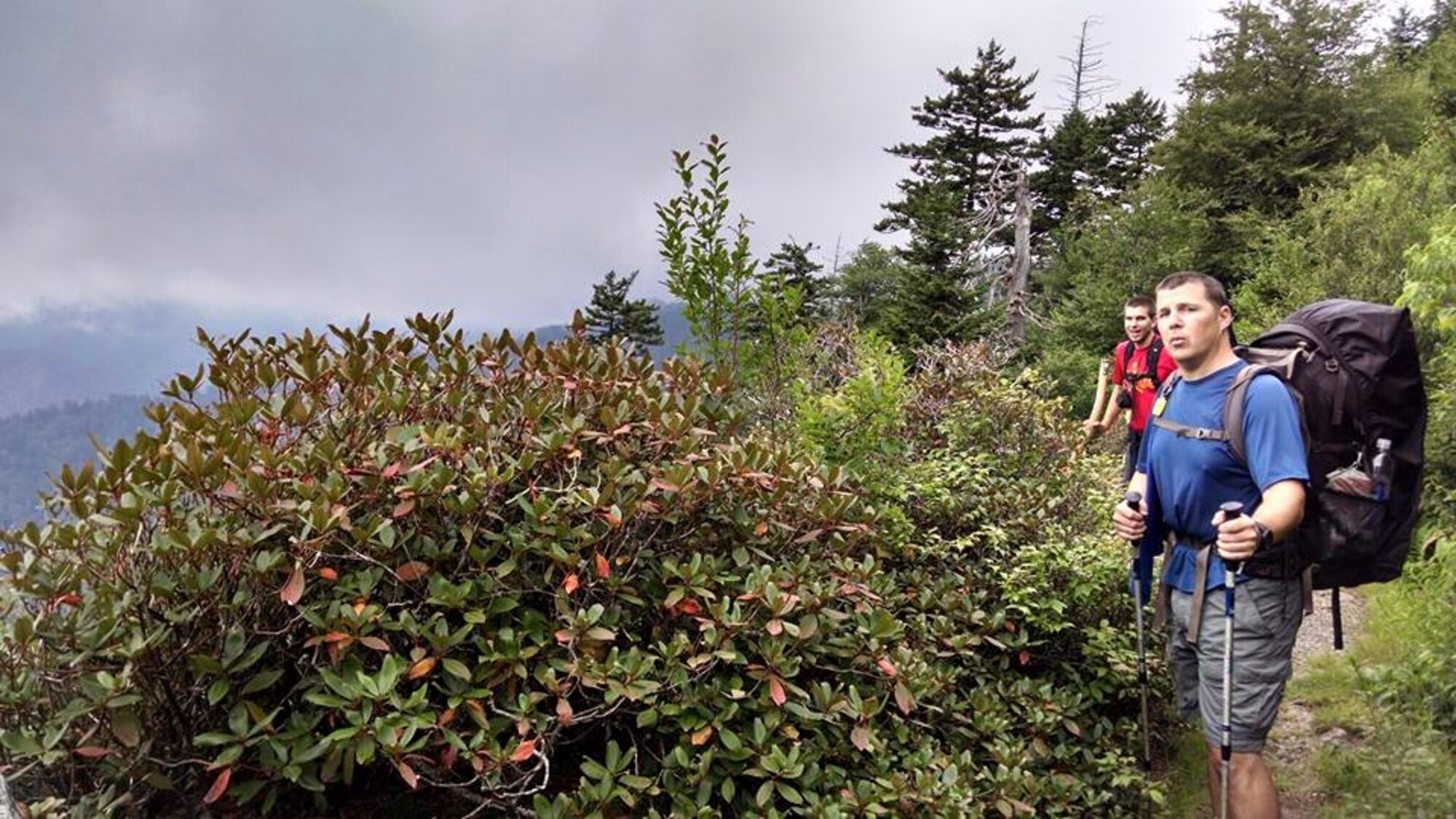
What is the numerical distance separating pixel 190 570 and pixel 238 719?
1.41 ft

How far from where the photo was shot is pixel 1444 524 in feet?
17.5

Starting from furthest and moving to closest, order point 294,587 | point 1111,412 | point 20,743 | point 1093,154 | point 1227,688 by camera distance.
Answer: point 1093,154 → point 1111,412 → point 1227,688 → point 294,587 → point 20,743

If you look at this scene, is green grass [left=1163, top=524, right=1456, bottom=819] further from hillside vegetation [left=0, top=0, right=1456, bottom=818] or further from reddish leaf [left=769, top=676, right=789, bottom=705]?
reddish leaf [left=769, top=676, right=789, bottom=705]

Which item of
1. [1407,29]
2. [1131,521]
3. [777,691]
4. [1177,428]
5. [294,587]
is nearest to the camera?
[294,587]

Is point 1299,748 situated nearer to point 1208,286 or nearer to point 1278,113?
point 1208,286

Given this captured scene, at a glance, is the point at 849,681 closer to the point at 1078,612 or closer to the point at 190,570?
the point at 1078,612

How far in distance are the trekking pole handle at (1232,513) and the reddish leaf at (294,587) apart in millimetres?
2718

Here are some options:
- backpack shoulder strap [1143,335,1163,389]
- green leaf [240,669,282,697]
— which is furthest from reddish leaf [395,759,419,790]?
backpack shoulder strap [1143,335,1163,389]

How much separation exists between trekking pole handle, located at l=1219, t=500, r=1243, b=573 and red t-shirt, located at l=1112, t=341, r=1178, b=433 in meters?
2.51

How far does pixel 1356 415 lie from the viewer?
2.62 meters

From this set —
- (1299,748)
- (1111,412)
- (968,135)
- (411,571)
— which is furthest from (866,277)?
(411,571)

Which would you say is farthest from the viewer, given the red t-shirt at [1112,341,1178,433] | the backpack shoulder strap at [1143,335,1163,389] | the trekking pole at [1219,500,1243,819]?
the backpack shoulder strap at [1143,335,1163,389]

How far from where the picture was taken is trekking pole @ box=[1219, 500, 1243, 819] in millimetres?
2494

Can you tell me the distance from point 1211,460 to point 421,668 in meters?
2.61
